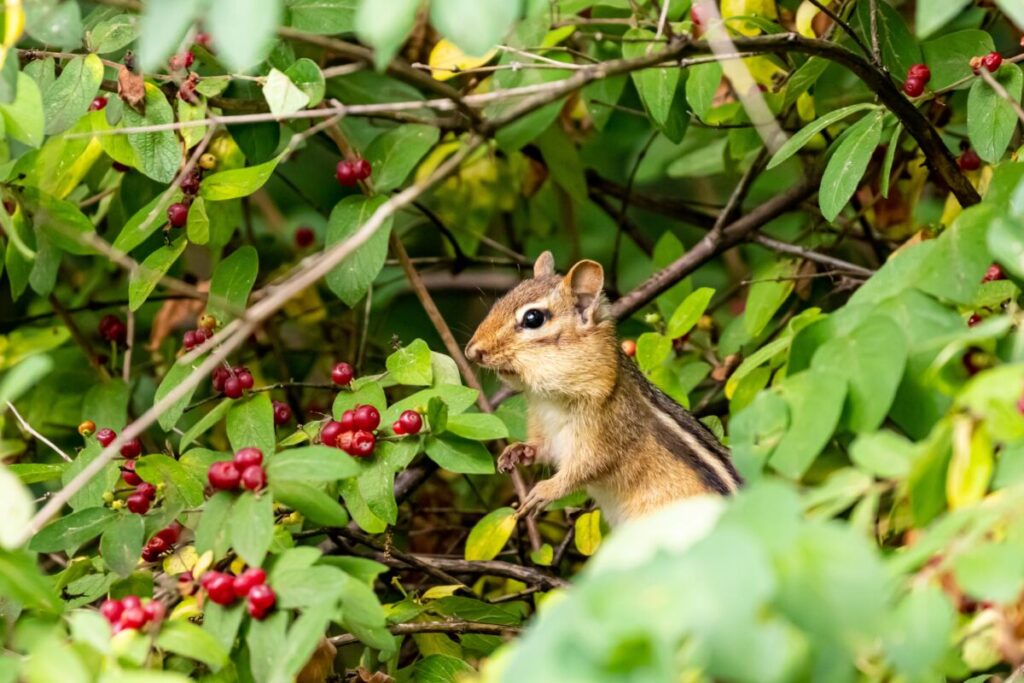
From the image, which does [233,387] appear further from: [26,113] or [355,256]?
[26,113]

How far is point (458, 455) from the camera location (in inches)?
109

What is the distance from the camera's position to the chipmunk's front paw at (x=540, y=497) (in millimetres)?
3247

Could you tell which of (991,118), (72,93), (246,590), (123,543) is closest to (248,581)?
(246,590)

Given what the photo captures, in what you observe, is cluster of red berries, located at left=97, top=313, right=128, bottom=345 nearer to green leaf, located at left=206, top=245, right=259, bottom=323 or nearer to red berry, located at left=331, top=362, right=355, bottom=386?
green leaf, located at left=206, top=245, right=259, bottom=323

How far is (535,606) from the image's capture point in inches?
126

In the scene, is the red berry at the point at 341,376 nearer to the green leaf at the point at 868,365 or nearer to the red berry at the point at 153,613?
the red berry at the point at 153,613

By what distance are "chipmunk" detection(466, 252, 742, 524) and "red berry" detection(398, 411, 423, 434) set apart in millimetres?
651

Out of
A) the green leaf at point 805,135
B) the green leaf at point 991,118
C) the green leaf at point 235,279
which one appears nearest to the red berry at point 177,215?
the green leaf at point 235,279

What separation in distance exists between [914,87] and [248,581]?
6.27 feet

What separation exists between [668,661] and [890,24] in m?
2.38

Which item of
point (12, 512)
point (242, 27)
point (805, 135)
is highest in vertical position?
point (242, 27)

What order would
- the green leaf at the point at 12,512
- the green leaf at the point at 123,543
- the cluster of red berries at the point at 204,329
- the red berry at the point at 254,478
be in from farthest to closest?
1. the cluster of red berries at the point at 204,329
2. the green leaf at the point at 123,543
3. the red berry at the point at 254,478
4. the green leaf at the point at 12,512

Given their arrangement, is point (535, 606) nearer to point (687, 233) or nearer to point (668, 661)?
point (668, 661)

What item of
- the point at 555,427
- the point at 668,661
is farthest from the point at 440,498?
the point at 668,661
